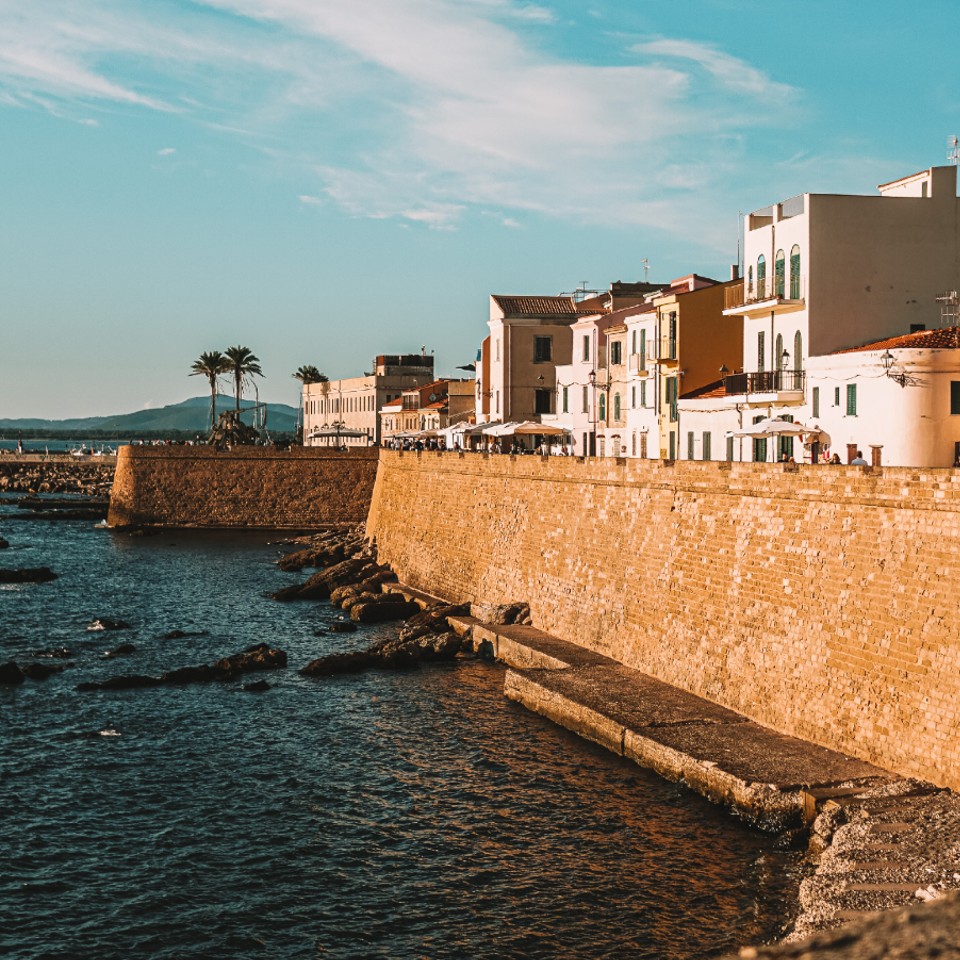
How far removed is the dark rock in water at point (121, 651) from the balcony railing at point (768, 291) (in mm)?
20145

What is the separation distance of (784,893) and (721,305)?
100 ft

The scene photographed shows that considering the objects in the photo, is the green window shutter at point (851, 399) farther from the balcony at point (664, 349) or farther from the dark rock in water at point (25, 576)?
the dark rock in water at point (25, 576)

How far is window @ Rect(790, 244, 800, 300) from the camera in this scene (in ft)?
113

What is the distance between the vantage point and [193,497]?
2968 inches

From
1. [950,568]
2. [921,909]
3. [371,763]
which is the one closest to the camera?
[921,909]

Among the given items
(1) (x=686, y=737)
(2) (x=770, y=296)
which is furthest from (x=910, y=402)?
(1) (x=686, y=737)

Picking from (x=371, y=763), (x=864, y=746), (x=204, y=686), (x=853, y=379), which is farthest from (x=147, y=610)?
(x=864, y=746)

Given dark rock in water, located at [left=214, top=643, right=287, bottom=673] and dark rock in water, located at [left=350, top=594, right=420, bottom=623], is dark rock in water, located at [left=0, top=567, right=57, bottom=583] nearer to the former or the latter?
→ dark rock in water, located at [left=350, top=594, right=420, bottom=623]

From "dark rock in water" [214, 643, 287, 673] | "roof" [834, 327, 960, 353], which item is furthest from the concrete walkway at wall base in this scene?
"roof" [834, 327, 960, 353]

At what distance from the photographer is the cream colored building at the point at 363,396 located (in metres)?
105

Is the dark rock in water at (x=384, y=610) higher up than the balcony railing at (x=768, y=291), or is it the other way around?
the balcony railing at (x=768, y=291)

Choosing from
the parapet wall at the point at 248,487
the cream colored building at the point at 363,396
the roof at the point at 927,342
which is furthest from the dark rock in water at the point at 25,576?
the cream colored building at the point at 363,396

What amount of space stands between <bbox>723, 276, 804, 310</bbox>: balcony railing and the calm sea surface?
13227 millimetres

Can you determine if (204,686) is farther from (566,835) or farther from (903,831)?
(903,831)
